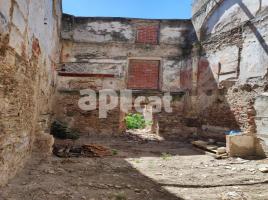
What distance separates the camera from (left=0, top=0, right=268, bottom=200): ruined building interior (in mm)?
4133

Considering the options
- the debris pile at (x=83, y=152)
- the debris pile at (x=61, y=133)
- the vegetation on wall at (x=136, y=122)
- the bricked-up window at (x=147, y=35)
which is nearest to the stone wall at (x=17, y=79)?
the debris pile at (x=83, y=152)

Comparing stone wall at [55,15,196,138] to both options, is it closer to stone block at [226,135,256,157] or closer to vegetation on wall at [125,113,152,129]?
vegetation on wall at [125,113,152,129]

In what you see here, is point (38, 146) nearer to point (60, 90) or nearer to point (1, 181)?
point (1, 181)

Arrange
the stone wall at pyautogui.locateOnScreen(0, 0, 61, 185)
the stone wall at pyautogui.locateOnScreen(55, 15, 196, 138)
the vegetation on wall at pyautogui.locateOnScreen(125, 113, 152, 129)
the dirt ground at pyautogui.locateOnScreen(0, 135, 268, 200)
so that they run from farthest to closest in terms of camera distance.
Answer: the vegetation on wall at pyautogui.locateOnScreen(125, 113, 152, 129) → the stone wall at pyautogui.locateOnScreen(55, 15, 196, 138) → the dirt ground at pyautogui.locateOnScreen(0, 135, 268, 200) → the stone wall at pyautogui.locateOnScreen(0, 0, 61, 185)

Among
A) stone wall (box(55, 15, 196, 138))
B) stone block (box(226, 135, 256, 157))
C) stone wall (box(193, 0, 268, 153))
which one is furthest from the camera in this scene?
stone wall (box(55, 15, 196, 138))

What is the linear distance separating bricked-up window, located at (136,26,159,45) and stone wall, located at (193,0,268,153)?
2.30m

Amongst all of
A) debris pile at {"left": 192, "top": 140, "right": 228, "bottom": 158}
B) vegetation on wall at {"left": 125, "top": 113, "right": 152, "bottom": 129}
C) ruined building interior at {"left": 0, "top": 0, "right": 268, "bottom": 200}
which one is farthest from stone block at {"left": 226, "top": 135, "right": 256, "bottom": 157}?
vegetation on wall at {"left": 125, "top": 113, "right": 152, "bottom": 129}

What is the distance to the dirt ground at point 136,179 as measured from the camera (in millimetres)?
3945

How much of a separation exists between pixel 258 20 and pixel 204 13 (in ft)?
11.8

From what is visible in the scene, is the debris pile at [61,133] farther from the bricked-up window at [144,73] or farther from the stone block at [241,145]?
the stone block at [241,145]

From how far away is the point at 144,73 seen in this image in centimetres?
1329

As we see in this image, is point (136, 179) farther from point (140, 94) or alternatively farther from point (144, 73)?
point (144, 73)

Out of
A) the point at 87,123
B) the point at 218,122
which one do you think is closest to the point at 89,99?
the point at 87,123

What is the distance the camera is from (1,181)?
3.67 meters
